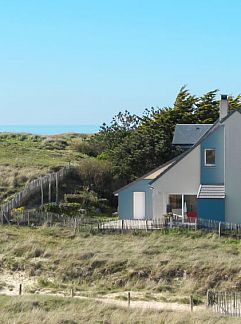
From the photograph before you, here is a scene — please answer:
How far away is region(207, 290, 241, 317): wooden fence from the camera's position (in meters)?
25.5

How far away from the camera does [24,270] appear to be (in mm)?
32375

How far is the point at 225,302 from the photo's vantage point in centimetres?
2622

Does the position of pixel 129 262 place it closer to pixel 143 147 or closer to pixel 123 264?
pixel 123 264

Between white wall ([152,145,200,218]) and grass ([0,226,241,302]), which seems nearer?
grass ([0,226,241,302])

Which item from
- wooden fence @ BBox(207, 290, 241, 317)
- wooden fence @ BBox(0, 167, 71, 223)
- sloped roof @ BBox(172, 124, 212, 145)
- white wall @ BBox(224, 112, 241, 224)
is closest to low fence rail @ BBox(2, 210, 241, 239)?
wooden fence @ BBox(0, 167, 71, 223)

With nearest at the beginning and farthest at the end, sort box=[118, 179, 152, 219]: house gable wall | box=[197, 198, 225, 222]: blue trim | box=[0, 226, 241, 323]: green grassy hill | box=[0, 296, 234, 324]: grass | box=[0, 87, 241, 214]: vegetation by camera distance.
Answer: box=[0, 296, 234, 324]: grass → box=[0, 226, 241, 323]: green grassy hill → box=[197, 198, 225, 222]: blue trim → box=[118, 179, 152, 219]: house gable wall → box=[0, 87, 241, 214]: vegetation

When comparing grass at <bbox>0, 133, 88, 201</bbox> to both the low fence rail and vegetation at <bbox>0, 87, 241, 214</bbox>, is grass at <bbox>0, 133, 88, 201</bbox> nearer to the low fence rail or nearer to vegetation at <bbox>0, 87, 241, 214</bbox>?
vegetation at <bbox>0, 87, 241, 214</bbox>

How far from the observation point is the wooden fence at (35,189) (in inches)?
1628

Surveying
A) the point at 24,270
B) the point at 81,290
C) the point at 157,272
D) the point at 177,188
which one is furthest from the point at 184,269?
the point at 177,188

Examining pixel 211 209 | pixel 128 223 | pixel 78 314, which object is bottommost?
pixel 78 314

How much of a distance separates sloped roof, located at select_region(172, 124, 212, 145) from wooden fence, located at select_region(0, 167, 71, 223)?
907 centimetres

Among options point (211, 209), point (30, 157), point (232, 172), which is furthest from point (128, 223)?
point (30, 157)

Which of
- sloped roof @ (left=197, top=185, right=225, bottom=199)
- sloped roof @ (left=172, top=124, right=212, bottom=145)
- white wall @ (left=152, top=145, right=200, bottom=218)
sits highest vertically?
sloped roof @ (left=172, top=124, right=212, bottom=145)

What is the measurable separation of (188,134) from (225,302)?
21.5m
